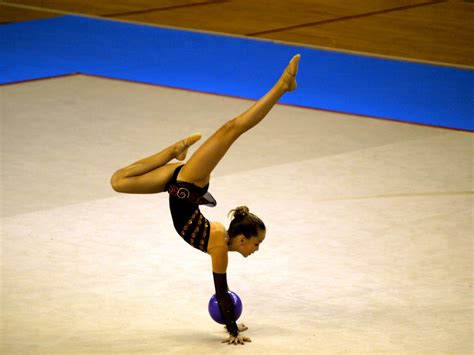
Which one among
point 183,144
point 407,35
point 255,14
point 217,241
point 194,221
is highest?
point 255,14

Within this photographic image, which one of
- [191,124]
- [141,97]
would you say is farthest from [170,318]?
[141,97]

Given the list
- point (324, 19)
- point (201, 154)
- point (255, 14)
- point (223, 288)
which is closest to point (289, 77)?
point (201, 154)

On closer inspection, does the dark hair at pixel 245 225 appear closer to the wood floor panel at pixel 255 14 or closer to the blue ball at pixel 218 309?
the blue ball at pixel 218 309

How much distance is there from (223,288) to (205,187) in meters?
0.66

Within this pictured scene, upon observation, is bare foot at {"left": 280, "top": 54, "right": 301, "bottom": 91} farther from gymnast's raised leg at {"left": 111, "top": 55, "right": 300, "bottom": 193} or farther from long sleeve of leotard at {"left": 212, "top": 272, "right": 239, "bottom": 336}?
long sleeve of leotard at {"left": 212, "top": 272, "right": 239, "bottom": 336}

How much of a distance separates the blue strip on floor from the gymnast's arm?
460 centimetres

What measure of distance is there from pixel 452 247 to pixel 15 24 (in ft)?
26.2

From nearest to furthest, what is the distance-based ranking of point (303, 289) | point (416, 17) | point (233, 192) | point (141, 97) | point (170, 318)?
point (170, 318) < point (303, 289) < point (233, 192) < point (141, 97) < point (416, 17)

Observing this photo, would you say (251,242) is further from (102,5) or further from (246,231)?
(102,5)

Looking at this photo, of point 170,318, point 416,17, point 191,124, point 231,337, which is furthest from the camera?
point 416,17

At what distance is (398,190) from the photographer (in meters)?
7.53

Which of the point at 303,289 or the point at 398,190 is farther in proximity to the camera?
the point at 398,190

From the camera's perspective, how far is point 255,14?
12.9 meters

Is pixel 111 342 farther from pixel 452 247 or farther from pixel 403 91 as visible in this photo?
pixel 403 91
